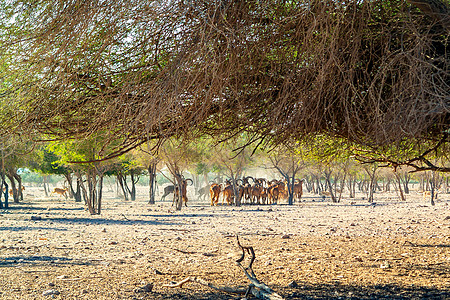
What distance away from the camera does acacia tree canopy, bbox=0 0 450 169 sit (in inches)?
178

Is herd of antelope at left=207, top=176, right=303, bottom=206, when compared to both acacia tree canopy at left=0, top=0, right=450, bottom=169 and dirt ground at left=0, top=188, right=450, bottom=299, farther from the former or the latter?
A: acacia tree canopy at left=0, top=0, right=450, bottom=169

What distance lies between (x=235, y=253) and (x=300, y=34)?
667 cm

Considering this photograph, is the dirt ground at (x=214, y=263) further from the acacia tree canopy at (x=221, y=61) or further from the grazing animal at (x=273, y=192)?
the grazing animal at (x=273, y=192)

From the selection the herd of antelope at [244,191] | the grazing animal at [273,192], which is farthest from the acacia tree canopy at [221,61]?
the grazing animal at [273,192]

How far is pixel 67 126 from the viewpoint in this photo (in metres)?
5.94

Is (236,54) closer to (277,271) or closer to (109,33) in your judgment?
(109,33)

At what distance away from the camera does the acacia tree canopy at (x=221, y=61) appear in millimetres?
4516

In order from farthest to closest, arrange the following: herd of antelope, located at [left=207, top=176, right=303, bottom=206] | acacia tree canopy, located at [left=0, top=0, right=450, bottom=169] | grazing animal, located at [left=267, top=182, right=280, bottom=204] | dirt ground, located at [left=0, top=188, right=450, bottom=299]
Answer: grazing animal, located at [left=267, top=182, right=280, bottom=204] < herd of antelope, located at [left=207, top=176, right=303, bottom=206] < dirt ground, located at [left=0, top=188, right=450, bottom=299] < acacia tree canopy, located at [left=0, top=0, right=450, bottom=169]

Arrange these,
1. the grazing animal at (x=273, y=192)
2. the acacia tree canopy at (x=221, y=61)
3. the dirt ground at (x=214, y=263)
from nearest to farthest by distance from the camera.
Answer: the acacia tree canopy at (x=221, y=61), the dirt ground at (x=214, y=263), the grazing animal at (x=273, y=192)

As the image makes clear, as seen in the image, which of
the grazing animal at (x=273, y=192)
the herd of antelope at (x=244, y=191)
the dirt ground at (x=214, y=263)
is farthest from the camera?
the grazing animal at (x=273, y=192)

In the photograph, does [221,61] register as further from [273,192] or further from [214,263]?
[273,192]

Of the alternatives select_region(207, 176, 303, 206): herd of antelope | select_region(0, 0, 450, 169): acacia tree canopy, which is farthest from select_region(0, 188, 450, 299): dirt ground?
select_region(207, 176, 303, 206): herd of antelope

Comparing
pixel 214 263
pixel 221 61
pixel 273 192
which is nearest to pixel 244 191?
pixel 273 192

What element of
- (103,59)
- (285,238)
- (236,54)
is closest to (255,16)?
(236,54)
